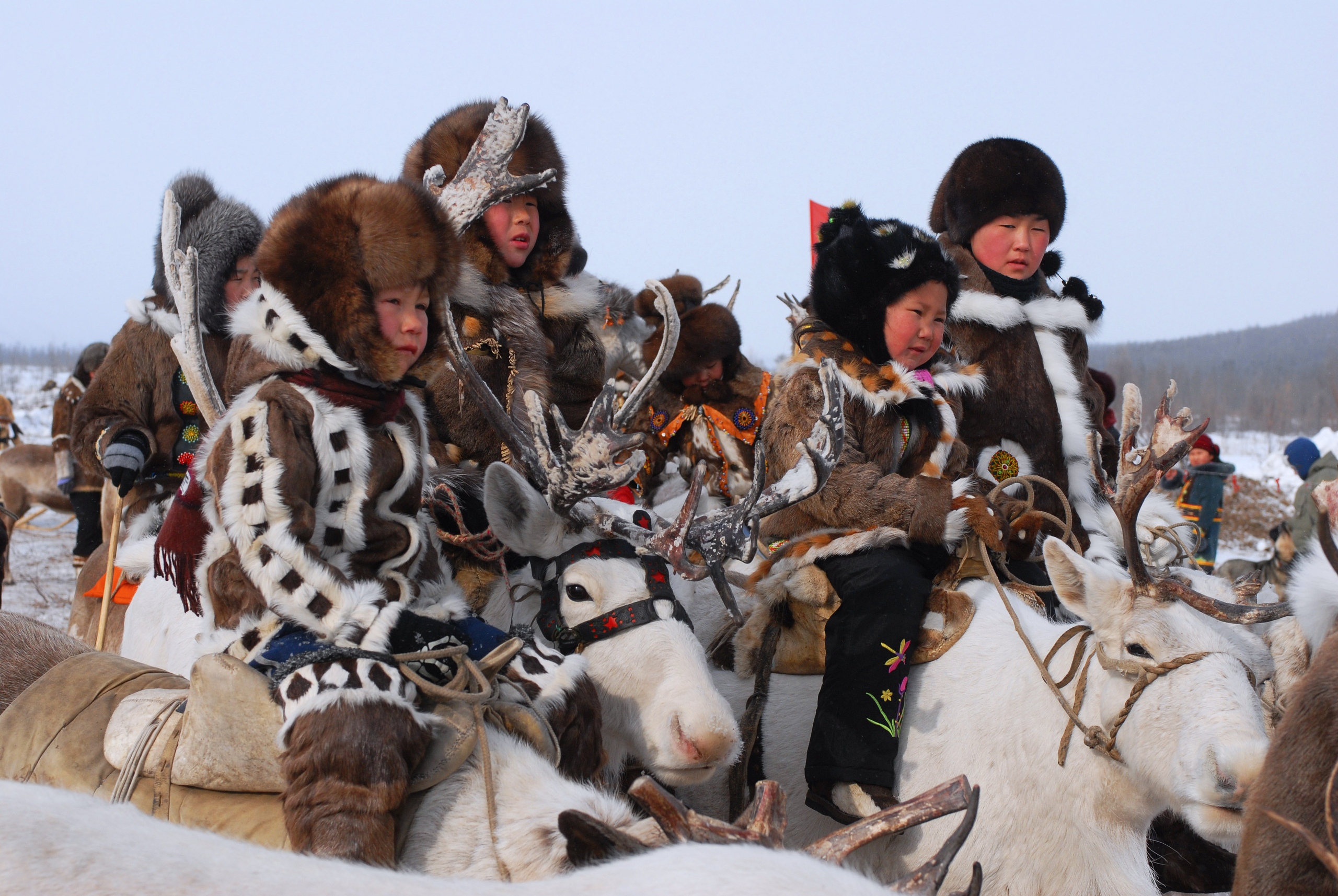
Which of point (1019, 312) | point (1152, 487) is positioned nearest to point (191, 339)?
point (1152, 487)

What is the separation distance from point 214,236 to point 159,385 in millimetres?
802

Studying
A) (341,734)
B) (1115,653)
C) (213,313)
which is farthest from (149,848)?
(213,313)

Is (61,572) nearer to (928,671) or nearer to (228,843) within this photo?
(928,671)

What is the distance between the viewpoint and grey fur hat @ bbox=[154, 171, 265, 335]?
4648mm

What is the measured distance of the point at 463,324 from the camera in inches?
158

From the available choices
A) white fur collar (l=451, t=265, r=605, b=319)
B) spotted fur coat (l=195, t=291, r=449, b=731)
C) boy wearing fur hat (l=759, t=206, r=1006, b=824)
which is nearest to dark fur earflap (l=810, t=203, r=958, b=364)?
boy wearing fur hat (l=759, t=206, r=1006, b=824)

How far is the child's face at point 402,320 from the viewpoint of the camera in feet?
8.87

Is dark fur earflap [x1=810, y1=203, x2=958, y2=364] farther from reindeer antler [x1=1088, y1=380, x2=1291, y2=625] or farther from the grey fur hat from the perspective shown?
the grey fur hat

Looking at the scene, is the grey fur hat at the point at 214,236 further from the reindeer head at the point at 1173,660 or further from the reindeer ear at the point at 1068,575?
the reindeer head at the point at 1173,660

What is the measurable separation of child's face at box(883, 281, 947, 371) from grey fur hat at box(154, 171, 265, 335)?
9.43ft

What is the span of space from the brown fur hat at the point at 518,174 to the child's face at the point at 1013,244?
199 cm

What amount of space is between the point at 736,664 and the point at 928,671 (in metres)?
0.78

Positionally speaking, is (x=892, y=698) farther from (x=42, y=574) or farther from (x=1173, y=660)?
(x=42, y=574)

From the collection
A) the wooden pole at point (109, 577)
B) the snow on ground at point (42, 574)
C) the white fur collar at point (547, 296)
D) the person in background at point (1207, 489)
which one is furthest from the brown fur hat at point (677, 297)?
the person in background at point (1207, 489)
